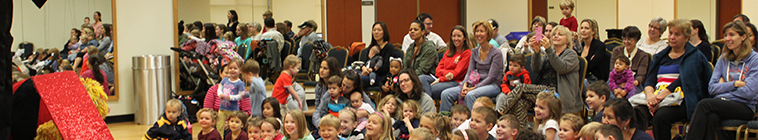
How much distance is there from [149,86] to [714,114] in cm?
500

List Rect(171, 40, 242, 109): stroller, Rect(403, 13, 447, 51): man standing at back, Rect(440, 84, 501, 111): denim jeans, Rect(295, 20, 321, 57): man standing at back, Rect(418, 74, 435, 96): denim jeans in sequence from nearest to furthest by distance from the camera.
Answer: Rect(440, 84, 501, 111): denim jeans
Rect(418, 74, 435, 96): denim jeans
Rect(171, 40, 242, 109): stroller
Rect(403, 13, 447, 51): man standing at back
Rect(295, 20, 321, 57): man standing at back

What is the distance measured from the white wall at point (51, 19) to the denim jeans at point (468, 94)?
339 cm

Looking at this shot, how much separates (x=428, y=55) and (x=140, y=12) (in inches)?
119

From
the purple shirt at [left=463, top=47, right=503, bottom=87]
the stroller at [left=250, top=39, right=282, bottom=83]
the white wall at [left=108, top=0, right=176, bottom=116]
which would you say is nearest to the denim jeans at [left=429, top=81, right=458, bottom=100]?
the purple shirt at [left=463, top=47, right=503, bottom=87]

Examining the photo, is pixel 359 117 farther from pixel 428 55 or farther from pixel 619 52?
pixel 619 52

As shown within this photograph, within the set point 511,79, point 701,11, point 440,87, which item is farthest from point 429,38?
point 701,11

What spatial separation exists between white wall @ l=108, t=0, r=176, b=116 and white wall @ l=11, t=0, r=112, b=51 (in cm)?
18

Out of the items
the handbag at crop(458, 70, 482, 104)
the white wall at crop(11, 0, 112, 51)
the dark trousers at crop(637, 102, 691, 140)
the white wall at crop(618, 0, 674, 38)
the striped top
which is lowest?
the dark trousers at crop(637, 102, 691, 140)

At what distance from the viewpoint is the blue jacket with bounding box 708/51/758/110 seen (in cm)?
365

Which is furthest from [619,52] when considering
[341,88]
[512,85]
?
[341,88]

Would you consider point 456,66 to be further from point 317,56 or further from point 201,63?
point 201,63

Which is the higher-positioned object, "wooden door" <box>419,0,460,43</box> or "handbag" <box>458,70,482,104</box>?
"wooden door" <box>419,0,460,43</box>

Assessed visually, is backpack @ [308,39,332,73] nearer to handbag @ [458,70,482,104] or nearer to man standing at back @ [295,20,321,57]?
man standing at back @ [295,20,321,57]

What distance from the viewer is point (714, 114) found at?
3.60m
